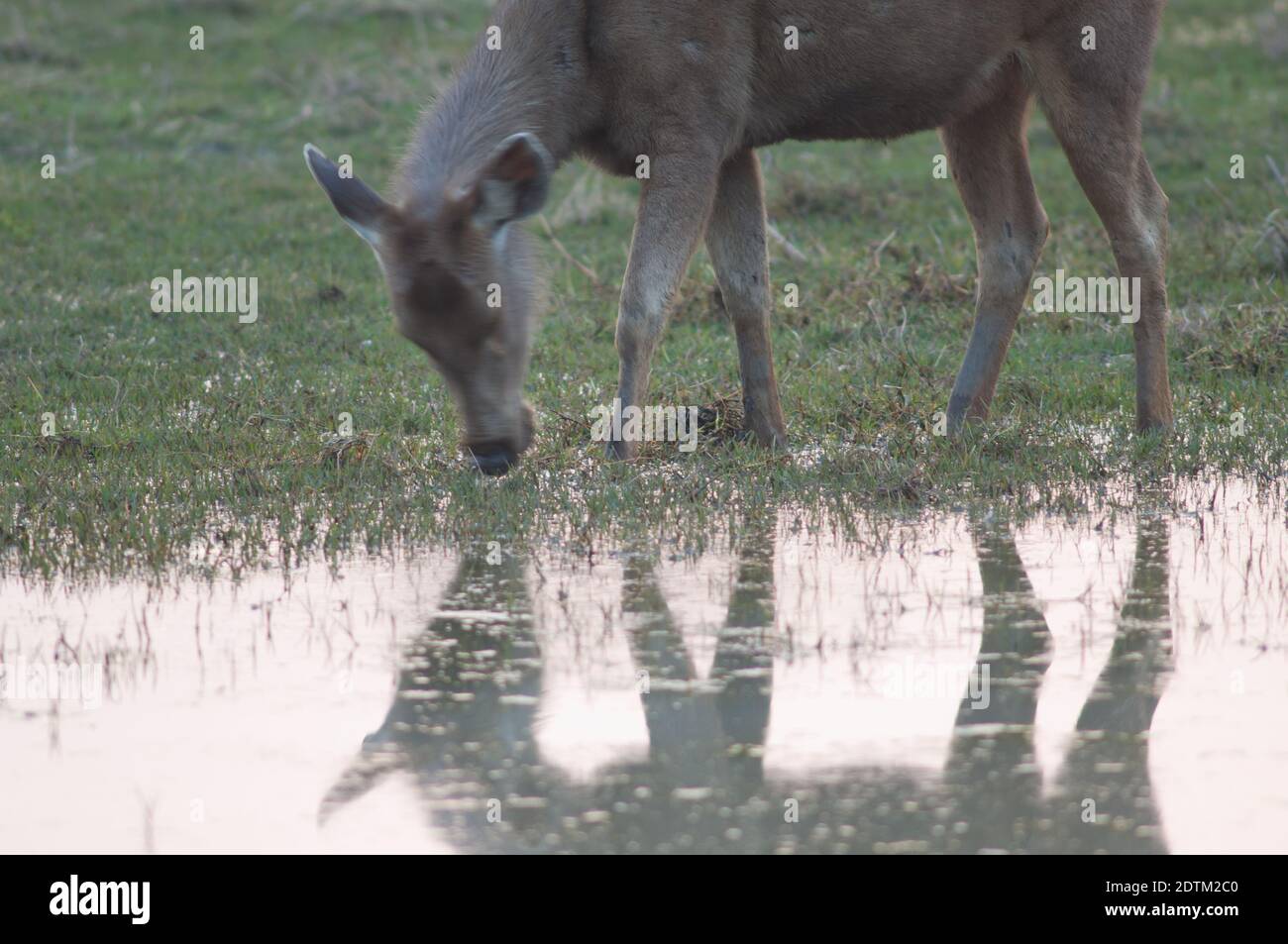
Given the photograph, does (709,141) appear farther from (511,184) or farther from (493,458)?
(493,458)

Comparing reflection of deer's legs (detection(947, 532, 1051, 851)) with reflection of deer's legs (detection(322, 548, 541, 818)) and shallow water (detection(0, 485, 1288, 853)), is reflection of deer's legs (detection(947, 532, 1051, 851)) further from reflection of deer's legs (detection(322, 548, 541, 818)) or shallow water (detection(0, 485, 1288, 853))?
reflection of deer's legs (detection(322, 548, 541, 818))

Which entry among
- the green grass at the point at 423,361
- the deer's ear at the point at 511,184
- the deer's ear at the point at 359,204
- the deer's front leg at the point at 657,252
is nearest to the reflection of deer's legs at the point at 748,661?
the green grass at the point at 423,361

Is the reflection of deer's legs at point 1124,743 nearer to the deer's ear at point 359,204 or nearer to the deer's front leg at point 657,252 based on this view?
the deer's front leg at point 657,252

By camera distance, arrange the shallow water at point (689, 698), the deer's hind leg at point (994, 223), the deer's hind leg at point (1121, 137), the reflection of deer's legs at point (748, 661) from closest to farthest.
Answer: the shallow water at point (689, 698) → the reflection of deer's legs at point (748, 661) → the deer's hind leg at point (1121, 137) → the deer's hind leg at point (994, 223)

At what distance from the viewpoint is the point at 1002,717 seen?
442 cm

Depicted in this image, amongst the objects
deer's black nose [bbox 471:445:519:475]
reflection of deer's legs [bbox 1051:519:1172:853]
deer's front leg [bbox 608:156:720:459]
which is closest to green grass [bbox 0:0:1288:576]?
deer's black nose [bbox 471:445:519:475]

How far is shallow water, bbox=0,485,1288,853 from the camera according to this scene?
3.85 meters

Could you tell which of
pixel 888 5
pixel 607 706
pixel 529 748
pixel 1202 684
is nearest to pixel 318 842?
pixel 529 748

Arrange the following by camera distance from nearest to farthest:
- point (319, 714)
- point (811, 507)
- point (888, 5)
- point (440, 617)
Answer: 1. point (319, 714)
2. point (440, 617)
3. point (811, 507)
4. point (888, 5)

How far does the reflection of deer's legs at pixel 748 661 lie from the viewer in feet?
14.1

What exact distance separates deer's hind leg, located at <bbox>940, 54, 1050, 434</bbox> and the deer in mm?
11

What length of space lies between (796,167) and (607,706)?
31.9ft

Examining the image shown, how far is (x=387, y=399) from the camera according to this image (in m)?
8.21
